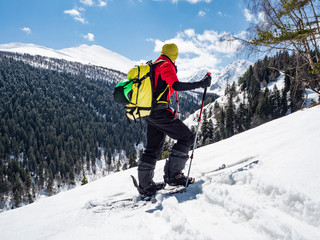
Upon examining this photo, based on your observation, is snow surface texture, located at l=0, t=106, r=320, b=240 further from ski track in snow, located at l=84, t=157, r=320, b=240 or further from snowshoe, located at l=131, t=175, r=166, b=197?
snowshoe, located at l=131, t=175, r=166, b=197

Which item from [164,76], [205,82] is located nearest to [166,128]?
[164,76]

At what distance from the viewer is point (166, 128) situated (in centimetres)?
407

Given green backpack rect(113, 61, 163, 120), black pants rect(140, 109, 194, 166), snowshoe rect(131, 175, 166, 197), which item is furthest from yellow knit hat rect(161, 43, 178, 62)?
snowshoe rect(131, 175, 166, 197)

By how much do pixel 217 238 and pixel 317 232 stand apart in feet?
3.14

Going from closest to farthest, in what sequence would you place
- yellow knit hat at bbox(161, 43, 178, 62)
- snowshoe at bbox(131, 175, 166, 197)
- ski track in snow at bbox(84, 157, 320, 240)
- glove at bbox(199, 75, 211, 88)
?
ski track in snow at bbox(84, 157, 320, 240) → glove at bbox(199, 75, 211, 88) → yellow knit hat at bbox(161, 43, 178, 62) → snowshoe at bbox(131, 175, 166, 197)

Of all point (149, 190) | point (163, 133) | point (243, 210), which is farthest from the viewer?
point (163, 133)

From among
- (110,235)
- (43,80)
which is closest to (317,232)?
(110,235)

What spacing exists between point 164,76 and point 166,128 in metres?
1.00

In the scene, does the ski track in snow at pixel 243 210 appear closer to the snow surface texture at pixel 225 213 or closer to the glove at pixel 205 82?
the snow surface texture at pixel 225 213

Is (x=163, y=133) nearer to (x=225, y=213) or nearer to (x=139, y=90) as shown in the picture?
(x=139, y=90)

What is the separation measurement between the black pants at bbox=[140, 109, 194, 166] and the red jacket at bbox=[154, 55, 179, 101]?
0.39 m

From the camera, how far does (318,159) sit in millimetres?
3100

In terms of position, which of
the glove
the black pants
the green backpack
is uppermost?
the glove

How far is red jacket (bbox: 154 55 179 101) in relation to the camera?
3.78m
